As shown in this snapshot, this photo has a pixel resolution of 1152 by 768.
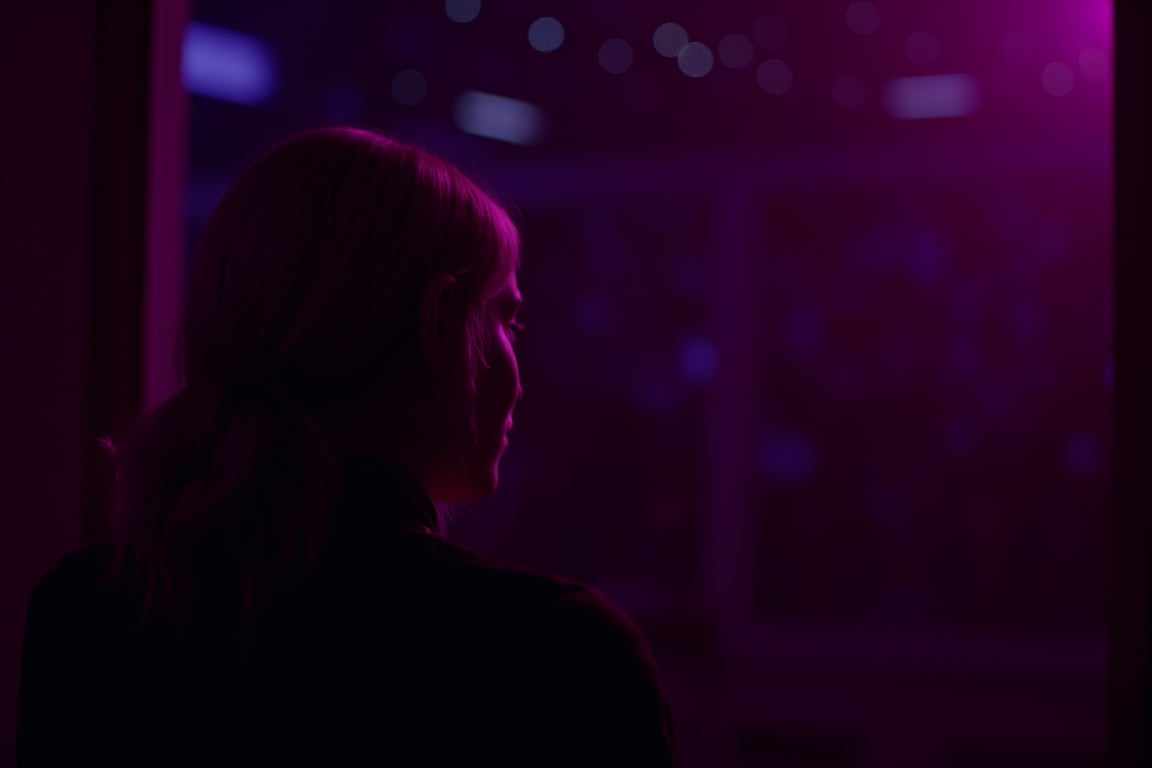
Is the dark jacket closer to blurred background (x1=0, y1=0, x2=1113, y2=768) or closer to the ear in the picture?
the ear

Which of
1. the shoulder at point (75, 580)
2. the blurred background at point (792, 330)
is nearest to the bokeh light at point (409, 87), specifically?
the blurred background at point (792, 330)

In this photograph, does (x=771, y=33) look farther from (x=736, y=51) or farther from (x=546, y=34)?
(x=546, y=34)

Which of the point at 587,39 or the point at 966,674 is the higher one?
the point at 587,39

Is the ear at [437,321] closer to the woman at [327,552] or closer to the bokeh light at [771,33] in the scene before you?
the woman at [327,552]

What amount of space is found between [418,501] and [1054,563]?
3.47m

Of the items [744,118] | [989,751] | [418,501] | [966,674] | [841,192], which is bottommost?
[989,751]

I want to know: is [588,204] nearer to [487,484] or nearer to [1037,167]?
[1037,167]

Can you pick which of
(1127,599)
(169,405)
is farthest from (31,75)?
(1127,599)

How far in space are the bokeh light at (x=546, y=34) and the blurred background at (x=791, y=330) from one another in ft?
0.05

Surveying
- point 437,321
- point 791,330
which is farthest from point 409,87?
point 437,321

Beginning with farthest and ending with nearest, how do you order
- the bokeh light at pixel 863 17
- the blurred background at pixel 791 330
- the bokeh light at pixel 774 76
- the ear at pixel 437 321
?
the bokeh light at pixel 774 76, the blurred background at pixel 791 330, the bokeh light at pixel 863 17, the ear at pixel 437 321

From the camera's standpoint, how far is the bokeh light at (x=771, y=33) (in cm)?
314

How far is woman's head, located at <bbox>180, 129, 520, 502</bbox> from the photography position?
0.67 meters

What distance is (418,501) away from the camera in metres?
0.67
